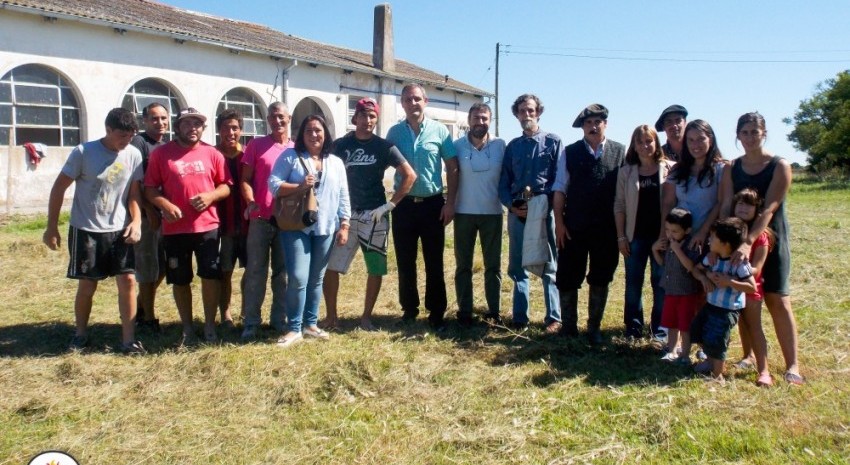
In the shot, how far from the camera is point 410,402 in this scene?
4.05m

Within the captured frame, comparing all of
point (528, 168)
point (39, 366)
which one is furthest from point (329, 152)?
point (39, 366)

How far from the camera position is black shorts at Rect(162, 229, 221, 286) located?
5.18 m

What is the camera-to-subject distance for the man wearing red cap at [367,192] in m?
5.52

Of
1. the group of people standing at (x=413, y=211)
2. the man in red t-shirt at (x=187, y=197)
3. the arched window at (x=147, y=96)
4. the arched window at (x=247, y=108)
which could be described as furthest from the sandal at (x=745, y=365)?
the arched window at (x=247, y=108)

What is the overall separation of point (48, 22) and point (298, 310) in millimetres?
12463

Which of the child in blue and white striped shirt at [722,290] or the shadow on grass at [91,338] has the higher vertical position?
the child in blue and white striped shirt at [722,290]

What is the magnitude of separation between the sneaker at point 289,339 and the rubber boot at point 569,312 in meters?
2.14

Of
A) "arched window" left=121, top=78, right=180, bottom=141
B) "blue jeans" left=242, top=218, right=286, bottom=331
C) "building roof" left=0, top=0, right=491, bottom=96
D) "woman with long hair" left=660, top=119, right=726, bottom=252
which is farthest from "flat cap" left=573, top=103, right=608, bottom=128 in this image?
"arched window" left=121, top=78, right=180, bottom=141

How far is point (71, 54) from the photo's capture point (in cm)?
1473

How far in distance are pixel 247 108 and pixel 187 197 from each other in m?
15.2

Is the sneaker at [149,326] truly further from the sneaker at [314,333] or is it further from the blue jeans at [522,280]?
the blue jeans at [522,280]

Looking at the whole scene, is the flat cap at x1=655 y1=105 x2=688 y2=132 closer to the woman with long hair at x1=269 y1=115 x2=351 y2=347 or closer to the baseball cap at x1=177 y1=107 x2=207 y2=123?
the woman with long hair at x1=269 y1=115 x2=351 y2=347

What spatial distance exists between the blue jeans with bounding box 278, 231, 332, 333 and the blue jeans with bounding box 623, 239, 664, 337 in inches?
94.6

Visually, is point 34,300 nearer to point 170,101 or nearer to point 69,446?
point 69,446
